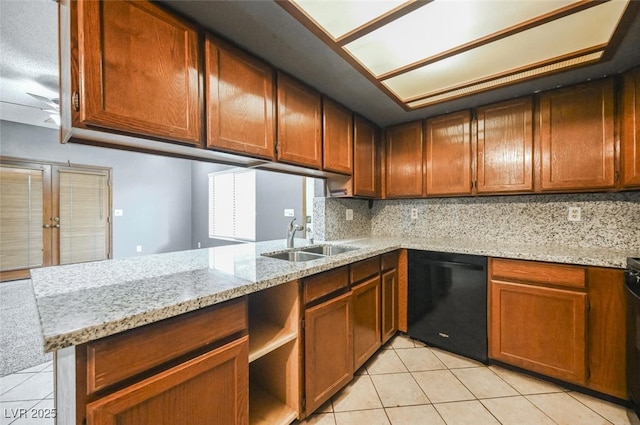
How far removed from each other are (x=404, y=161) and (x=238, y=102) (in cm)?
182

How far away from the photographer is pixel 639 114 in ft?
5.36

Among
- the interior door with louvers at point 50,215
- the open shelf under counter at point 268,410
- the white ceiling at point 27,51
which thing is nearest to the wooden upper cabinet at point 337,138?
the open shelf under counter at point 268,410

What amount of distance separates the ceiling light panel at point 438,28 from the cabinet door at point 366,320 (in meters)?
1.48

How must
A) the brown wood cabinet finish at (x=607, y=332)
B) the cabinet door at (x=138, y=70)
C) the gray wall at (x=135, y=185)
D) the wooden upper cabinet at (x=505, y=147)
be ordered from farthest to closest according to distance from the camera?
the gray wall at (x=135, y=185)
the wooden upper cabinet at (x=505, y=147)
the brown wood cabinet finish at (x=607, y=332)
the cabinet door at (x=138, y=70)

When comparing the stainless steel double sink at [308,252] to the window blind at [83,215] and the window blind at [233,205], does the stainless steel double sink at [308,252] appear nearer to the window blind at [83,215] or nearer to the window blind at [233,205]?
the window blind at [233,205]

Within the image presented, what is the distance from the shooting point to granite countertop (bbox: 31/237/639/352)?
0.71m

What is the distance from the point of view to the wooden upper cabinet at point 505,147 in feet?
6.66

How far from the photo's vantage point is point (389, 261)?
219cm

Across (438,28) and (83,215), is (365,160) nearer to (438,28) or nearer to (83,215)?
(438,28)

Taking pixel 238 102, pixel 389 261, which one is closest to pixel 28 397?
pixel 238 102

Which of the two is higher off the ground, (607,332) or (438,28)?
(438,28)

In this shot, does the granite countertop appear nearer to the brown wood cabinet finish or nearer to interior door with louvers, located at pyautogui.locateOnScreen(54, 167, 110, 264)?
the brown wood cabinet finish

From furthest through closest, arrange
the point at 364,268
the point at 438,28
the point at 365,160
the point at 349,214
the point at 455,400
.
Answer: the point at 349,214 < the point at 365,160 < the point at 364,268 < the point at 455,400 < the point at 438,28

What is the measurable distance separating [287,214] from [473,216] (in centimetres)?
234
